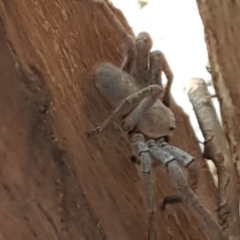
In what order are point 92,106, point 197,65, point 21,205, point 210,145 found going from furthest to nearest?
point 197,65, point 210,145, point 92,106, point 21,205

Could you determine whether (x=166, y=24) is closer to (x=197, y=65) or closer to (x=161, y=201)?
(x=197, y=65)

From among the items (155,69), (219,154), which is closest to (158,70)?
(155,69)

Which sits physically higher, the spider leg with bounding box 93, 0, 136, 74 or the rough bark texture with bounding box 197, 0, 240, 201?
the spider leg with bounding box 93, 0, 136, 74

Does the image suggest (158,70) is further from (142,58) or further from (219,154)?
(219,154)

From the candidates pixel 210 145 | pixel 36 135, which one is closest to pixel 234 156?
pixel 210 145

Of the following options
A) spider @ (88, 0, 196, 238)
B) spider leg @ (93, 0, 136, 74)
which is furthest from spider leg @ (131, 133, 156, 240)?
spider leg @ (93, 0, 136, 74)

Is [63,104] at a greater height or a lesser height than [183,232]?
greater

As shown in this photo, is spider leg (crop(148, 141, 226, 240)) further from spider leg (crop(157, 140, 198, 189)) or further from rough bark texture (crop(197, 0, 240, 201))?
rough bark texture (crop(197, 0, 240, 201))
